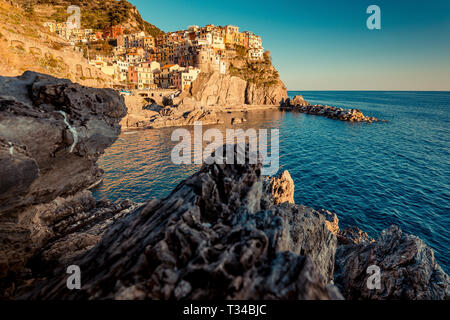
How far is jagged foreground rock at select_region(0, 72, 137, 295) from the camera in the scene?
8.76m

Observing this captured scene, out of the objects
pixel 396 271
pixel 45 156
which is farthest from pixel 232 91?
pixel 396 271

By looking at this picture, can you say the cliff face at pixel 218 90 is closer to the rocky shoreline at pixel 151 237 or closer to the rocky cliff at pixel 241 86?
the rocky cliff at pixel 241 86

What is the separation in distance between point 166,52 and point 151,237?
135 m

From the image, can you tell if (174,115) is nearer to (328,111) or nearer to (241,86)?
(241,86)

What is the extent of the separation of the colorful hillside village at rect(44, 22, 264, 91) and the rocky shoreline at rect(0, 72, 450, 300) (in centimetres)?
8905

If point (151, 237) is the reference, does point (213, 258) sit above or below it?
below

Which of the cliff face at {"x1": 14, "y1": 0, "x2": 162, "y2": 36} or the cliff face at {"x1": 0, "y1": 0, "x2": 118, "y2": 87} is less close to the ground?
the cliff face at {"x1": 14, "y1": 0, "x2": 162, "y2": 36}

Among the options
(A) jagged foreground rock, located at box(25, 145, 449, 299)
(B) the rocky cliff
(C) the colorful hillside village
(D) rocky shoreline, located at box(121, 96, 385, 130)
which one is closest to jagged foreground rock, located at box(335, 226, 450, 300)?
(A) jagged foreground rock, located at box(25, 145, 449, 299)

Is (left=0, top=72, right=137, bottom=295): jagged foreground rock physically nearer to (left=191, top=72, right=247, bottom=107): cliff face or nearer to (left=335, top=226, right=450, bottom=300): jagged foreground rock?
(left=335, top=226, right=450, bottom=300): jagged foreground rock

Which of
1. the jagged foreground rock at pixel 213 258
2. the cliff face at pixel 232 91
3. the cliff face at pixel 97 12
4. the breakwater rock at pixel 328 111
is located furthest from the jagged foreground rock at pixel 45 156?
the cliff face at pixel 97 12

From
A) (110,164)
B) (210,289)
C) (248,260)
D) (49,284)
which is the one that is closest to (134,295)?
(210,289)

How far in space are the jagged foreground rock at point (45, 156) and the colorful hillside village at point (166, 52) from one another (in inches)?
3470

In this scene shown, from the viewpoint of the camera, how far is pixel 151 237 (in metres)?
7.06

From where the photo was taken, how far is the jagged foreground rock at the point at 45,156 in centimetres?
876
